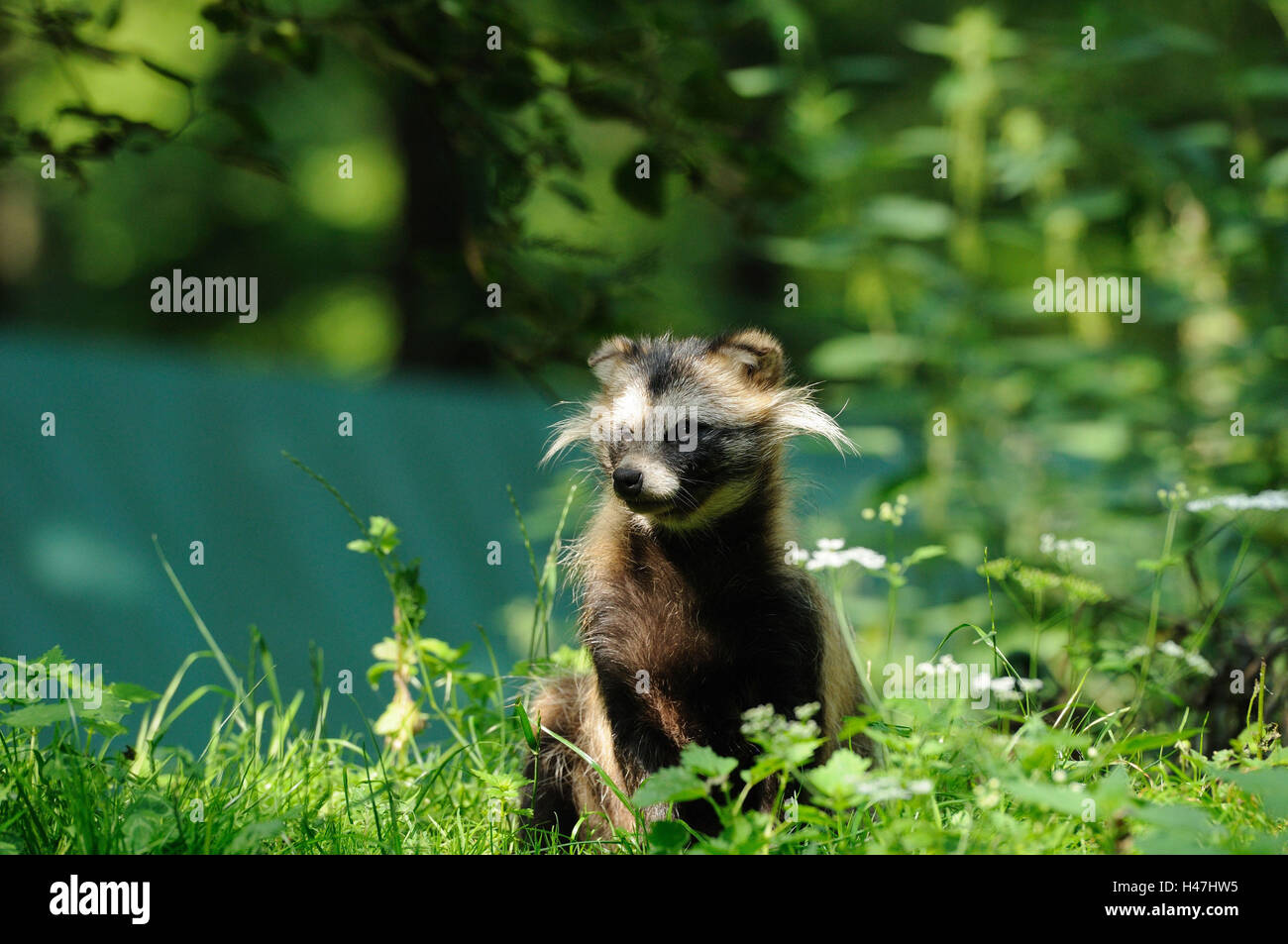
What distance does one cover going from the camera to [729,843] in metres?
3.12

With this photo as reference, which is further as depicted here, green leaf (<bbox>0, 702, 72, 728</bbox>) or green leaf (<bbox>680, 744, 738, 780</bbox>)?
green leaf (<bbox>0, 702, 72, 728</bbox>)

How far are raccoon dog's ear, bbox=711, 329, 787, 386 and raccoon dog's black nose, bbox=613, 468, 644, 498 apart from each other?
1.06 m

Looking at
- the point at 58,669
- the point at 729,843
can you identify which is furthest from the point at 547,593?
the point at 729,843

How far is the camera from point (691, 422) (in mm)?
4859

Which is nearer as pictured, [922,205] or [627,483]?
[627,483]

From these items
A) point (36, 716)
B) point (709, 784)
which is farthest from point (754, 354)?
point (36, 716)

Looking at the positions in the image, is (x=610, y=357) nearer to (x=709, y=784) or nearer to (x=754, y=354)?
(x=754, y=354)

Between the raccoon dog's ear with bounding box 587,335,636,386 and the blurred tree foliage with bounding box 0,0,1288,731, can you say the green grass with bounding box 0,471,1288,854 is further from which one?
the blurred tree foliage with bounding box 0,0,1288,731

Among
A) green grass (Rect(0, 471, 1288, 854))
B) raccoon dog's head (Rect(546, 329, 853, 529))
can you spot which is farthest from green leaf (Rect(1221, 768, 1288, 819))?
raccoon dog's head (Rect(546, 329, 853, 529))

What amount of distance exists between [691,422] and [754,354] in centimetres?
64

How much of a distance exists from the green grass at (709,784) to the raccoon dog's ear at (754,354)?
131cm

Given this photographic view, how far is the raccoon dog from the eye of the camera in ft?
14.6

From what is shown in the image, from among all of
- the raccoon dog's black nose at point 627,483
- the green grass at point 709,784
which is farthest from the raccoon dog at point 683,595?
the green grass at point 709,784
